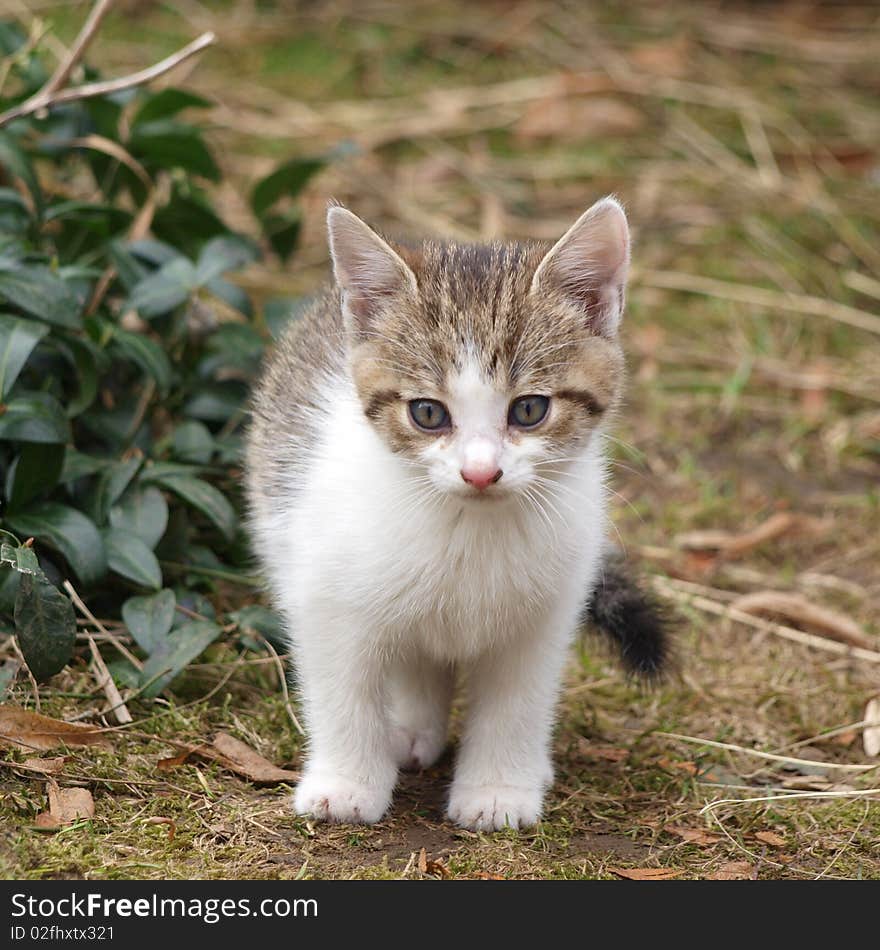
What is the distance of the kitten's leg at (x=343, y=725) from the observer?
10.6 feet

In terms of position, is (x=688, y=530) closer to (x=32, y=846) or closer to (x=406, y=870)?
(x=406, y=870)

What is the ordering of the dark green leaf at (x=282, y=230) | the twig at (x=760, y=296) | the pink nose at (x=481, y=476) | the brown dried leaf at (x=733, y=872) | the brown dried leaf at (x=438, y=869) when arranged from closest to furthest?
the pink nose at (x=481, y=476) < the brown dried leaf at (x=438, y=869) < the brown dried leaf at (x=733, y=872) < the dark green leaf at (x=282, y=230) < the twig at (x=760, y=296)

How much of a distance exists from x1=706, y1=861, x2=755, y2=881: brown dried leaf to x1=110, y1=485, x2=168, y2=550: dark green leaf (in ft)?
5.87

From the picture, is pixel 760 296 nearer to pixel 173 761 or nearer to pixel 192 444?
pixel 192 444

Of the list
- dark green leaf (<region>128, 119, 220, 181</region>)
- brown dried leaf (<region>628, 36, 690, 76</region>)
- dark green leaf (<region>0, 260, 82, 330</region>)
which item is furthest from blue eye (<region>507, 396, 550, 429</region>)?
brown dried leaf (<region>628, 36, 690, 76</region>)

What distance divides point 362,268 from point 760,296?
3552 millimetres

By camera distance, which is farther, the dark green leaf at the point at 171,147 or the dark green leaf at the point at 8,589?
the dark green leaf at the point at 171,147

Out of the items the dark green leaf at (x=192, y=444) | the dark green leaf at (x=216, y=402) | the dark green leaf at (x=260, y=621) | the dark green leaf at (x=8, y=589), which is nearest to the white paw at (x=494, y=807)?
the dark green leaf at (x=260, y=621)

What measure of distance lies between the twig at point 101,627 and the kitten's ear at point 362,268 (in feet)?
3.80

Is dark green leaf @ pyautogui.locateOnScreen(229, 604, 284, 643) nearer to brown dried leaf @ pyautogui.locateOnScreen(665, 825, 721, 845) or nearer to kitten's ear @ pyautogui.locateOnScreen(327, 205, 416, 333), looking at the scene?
kitten's ear @ pyautogui.locateOnScreen(327, 205, 416, 333)

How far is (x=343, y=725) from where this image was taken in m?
3.29

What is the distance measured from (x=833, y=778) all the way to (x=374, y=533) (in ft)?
4.90

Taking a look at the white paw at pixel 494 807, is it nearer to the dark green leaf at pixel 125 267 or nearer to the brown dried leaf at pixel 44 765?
the brown dried leaf at pixel 44 765

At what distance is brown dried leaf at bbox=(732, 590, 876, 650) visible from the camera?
435cm
